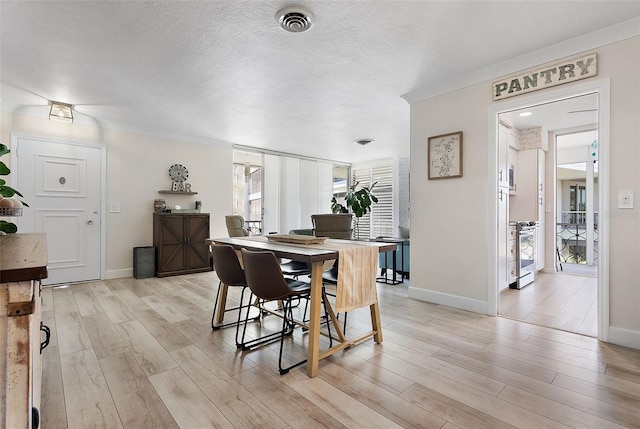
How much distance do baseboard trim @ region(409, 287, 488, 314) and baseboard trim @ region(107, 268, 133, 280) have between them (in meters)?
4.42

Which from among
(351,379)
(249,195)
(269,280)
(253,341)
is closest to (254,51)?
(269,280)

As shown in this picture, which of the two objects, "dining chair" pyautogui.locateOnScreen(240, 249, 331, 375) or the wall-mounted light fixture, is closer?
"dining chair" pyautogui.locateOnScreen(240, 249, 331, 375)

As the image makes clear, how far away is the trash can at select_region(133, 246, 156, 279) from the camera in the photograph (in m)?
4.87

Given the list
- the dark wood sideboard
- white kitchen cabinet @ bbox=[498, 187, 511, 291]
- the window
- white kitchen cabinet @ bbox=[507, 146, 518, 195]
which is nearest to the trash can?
the dark wood sideboard

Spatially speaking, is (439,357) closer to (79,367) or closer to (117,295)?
(79,367)

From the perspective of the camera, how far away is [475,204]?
3.23 metres

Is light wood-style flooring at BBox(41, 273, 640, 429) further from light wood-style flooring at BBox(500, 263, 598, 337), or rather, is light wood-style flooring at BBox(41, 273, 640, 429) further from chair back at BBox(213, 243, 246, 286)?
chair back at BBox(213, 243, 246, 286)

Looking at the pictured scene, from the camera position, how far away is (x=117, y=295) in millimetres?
3900

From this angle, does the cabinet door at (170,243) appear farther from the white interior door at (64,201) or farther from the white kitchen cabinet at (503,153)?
the white kitchen cabinet at (503,153)

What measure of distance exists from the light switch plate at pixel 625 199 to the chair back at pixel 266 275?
268 cm

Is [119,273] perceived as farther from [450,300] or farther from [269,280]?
[450,300]

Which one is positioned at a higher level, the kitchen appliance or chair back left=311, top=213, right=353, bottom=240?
chair back left=311, top=213, right=353, bottom=240

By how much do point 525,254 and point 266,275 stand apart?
13.6 ft

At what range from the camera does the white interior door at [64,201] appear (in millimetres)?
4262
